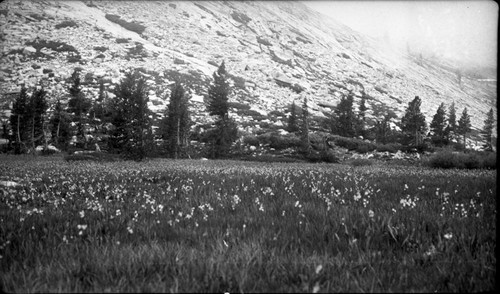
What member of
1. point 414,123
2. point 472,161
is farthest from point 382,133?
point 472,161

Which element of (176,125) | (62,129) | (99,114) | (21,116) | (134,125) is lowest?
(134,125)

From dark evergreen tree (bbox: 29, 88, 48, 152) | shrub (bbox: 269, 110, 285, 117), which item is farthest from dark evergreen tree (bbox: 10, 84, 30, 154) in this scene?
shrub (bbox: 269, 110, 285, 117)

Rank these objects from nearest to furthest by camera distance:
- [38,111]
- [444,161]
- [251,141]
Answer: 1. [444,161]
2. [251,141]
3. [38,111]

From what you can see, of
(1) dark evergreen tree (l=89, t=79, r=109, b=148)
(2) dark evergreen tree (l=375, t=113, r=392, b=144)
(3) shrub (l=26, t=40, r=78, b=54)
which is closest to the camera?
(1) dark evergreen tree (l=89, t=79, r=109, b=148)

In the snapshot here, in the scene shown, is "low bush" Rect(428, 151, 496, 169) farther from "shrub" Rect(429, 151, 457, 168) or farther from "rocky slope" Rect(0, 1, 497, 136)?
"rocky slope" Rect(0, 1, 497, 136)

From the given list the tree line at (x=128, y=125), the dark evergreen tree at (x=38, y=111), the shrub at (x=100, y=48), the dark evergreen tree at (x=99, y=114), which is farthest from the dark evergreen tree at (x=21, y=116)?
the shrub at (x=100, y=48)

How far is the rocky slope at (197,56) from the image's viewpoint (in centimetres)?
6272

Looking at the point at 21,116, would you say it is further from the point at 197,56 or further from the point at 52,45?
the point at 197,56

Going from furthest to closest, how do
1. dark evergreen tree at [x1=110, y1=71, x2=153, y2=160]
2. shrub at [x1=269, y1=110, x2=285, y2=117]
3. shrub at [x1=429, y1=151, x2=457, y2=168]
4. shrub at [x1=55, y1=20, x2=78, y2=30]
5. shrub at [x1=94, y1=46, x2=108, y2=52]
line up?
shrub at [x1=55, y1=20, x2=78, y2=30]
shrub at [x1=94, y1=46, x2=108, y2=52]
shrub at [x1=269, y1=110, x2=285, y2=117]
dark evergreen tree at [x1=110, y1=71, x2=153, y2=160]
shrub at [x1=429, y1=151, x2=457, y2=168]

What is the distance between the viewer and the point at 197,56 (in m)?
83.2

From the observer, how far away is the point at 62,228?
3.28 metres

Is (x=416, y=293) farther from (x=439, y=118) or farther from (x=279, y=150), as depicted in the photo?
(x=439, y=118)

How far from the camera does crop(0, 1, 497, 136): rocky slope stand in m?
62.7

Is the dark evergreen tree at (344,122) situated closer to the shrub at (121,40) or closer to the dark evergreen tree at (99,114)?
the dark evergreen tree at (99,114)
